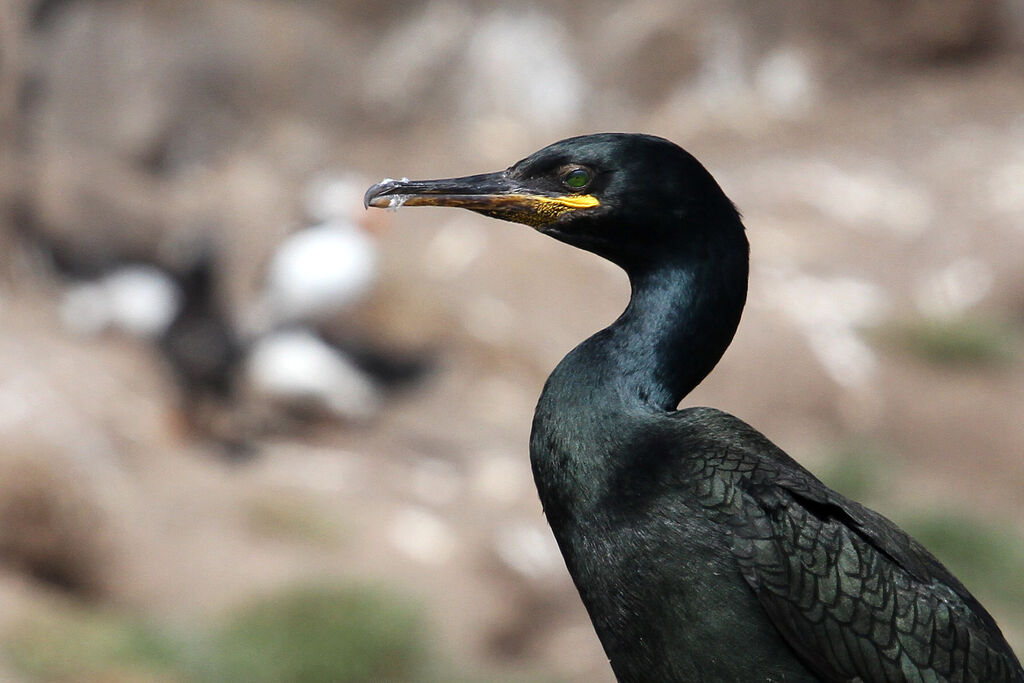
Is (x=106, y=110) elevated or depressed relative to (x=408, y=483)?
elevated

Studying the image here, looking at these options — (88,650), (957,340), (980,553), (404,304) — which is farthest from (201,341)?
(980,553)

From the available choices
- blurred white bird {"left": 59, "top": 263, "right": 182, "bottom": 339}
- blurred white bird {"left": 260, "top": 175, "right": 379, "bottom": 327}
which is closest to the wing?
blurred white bird {"left": 260, "top": 175, "right": 379, "bottom": 327}

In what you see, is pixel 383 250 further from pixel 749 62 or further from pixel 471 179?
pixel 471 179

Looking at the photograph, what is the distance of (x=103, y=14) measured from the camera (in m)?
9.22

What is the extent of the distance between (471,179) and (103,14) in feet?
24.4

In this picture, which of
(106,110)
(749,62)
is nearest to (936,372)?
(749,62)

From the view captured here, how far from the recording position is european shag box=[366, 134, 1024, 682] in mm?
2295

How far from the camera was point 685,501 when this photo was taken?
7.64 ft

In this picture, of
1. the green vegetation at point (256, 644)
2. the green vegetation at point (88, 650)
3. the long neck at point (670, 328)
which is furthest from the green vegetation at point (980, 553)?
the long neck at point (670, 328)

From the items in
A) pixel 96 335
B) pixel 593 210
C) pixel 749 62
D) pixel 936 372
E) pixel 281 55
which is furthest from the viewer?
pixel 749 62

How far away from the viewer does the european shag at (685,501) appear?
229 cm

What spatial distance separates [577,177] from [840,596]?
904mm

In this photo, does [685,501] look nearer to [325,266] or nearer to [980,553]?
[980,553]

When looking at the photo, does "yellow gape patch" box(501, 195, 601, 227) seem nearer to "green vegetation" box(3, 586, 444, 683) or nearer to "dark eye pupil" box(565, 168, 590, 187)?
"dark eye pupil" box(565, 168, 590, 187)
